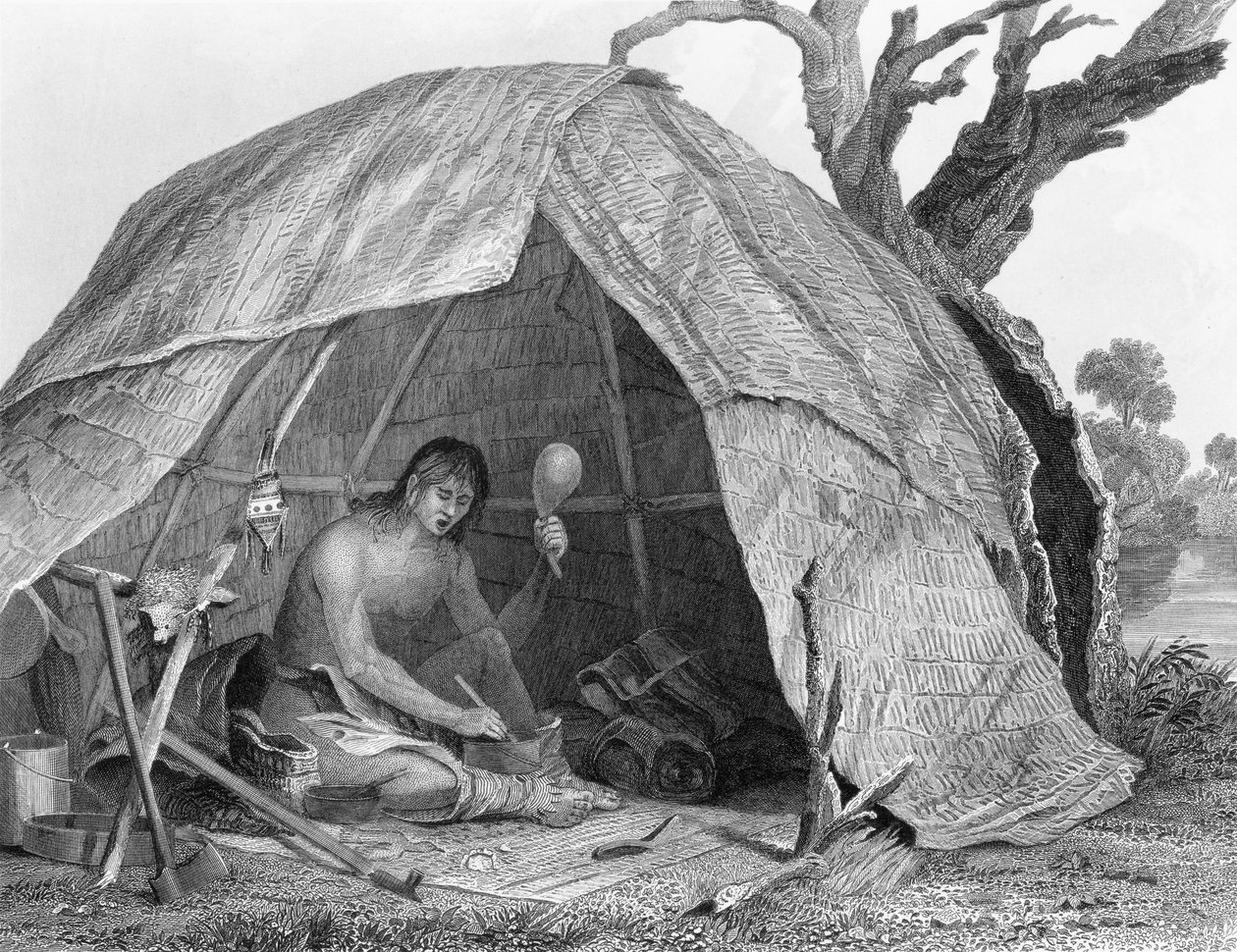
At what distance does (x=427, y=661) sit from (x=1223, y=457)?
4232 mm

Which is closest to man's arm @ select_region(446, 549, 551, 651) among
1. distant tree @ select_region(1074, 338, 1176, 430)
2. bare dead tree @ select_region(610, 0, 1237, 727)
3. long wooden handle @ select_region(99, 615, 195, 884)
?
long wooden handle @ select_region(99, 615, 195, 884)

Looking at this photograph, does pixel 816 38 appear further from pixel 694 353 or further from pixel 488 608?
pixel 488 608

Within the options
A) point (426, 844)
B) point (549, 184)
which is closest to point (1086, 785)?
point (426, 844)

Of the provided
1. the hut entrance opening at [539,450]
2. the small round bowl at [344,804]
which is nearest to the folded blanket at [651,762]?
the hut entrance opening at [539,450]

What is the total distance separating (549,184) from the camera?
184 inches

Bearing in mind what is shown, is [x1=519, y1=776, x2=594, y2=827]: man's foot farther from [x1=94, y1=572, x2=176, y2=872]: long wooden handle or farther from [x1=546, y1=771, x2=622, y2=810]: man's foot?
[x1=94, y1=572, x2=176, y2=872]: long wooden handle

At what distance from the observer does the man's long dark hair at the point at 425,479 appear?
18.0 feet

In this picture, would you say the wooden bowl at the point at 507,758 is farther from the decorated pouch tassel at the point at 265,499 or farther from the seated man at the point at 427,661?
the decorated pouch tassel at the point at 265,499

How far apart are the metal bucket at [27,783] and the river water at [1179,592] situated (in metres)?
5.03

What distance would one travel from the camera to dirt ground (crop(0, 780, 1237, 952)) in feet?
13.2

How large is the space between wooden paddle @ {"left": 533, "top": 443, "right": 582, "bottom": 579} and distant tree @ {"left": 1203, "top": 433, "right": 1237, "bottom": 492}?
3464mm

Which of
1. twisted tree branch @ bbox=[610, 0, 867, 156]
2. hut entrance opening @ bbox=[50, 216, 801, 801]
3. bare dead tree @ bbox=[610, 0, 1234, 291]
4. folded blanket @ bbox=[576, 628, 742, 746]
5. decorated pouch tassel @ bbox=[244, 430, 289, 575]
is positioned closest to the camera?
decorated pouch tassel @ bbox=[244, 430, 289, 575]

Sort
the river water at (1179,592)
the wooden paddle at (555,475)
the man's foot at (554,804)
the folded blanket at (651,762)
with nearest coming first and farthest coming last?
the man's foot at (554,804), the folded blanket at (651,762), the wooden paddle at (555,475), the river water at (1179,592)

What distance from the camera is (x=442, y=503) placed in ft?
18.0
